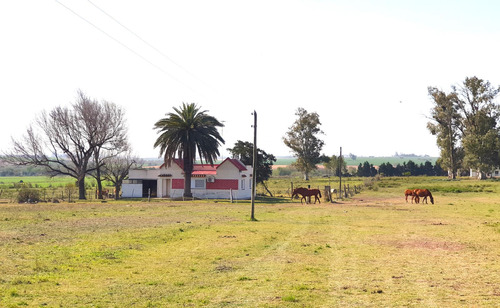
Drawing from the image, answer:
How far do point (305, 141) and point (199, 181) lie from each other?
5749cm

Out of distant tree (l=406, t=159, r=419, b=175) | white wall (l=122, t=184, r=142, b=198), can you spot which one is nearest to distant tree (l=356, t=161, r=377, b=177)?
Result: distant tree (l=406, t=159, r=419, b=175)

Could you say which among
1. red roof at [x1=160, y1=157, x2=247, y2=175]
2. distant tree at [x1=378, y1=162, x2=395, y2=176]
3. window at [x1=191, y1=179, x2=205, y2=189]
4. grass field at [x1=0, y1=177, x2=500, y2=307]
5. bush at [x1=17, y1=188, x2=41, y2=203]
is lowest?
grass field at [x1=0, y1=177, x2=500, y2=307]

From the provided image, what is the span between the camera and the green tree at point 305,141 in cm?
11662

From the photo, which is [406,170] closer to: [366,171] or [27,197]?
[366,171]

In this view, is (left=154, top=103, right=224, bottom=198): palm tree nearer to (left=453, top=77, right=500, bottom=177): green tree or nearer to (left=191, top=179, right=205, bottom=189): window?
(left=191, top=179, right=205, bottom=189): window

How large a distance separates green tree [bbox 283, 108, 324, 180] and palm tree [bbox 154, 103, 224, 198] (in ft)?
189

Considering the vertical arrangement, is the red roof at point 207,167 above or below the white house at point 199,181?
above

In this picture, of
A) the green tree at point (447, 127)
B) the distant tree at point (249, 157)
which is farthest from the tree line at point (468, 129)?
the distant tree at point (249, 157)

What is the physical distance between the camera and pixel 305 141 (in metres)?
118

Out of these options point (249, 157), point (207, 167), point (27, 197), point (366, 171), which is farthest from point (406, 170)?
point (27, 197)

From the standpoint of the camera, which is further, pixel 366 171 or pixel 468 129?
pixel 366 171

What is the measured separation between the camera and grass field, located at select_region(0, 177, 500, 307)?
11.9 meters

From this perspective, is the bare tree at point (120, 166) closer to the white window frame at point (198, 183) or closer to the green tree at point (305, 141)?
the white window frame at point (198, 183)

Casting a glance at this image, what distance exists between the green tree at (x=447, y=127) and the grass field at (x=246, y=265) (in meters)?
76.0
